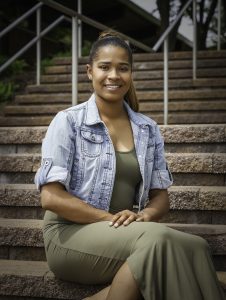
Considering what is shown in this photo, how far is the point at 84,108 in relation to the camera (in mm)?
2496

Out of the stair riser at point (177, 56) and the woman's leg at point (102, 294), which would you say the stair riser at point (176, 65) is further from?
the woman's leg at point (102, 294)

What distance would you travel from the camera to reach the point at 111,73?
7.97 feet

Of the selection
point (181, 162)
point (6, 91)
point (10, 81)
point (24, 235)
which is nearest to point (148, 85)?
point (6, 91)

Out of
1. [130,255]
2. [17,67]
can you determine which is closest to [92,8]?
[17,67]

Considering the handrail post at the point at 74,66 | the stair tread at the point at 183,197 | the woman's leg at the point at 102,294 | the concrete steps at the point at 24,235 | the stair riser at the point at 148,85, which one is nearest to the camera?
the woman's leg at the point at 102,294

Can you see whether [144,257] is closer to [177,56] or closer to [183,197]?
[183,197]

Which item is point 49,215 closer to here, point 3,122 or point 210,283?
point 210,283

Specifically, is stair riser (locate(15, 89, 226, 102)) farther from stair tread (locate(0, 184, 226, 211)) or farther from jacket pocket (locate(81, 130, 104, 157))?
jacket pocket (locate(81, 130, 104, 157))

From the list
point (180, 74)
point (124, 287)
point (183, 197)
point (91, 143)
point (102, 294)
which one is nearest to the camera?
point (124, 287)

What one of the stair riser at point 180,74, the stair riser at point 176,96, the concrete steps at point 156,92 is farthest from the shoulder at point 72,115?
the stair riser at point 180,74

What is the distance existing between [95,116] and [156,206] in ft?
1.67

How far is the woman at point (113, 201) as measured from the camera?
2.04 meters

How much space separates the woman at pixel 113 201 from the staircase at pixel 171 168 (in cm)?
28

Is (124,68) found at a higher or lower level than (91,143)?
higher
